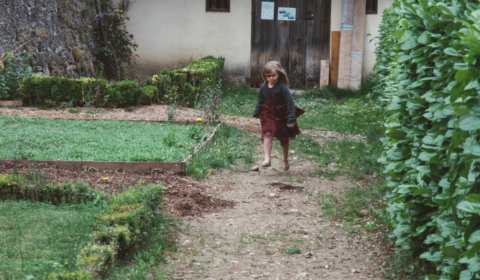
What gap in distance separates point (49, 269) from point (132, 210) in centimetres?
95

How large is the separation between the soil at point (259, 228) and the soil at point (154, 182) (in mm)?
10

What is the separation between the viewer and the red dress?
6699 mm

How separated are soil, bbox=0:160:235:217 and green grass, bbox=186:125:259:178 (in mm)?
368

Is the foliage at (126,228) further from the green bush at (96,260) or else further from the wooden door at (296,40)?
the wooden door at (296,40)

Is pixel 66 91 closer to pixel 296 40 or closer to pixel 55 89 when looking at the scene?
pixel 55 89

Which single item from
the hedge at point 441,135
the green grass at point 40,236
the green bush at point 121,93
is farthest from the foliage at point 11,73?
the hedge at point 441,135

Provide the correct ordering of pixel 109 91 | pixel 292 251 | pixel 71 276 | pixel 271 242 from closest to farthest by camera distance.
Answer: pixel 71 276
pixel 292 251
pixel 271 242
pixel 109 91

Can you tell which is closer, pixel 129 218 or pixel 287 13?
pixel 129 218

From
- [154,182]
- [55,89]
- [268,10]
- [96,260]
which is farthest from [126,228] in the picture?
[268,10]

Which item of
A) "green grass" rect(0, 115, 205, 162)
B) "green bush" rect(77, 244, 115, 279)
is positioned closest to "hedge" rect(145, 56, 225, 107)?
"green grass" rect(0, 115, 205, 162)

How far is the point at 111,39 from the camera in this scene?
46.1 ft

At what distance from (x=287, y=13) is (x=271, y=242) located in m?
11.9

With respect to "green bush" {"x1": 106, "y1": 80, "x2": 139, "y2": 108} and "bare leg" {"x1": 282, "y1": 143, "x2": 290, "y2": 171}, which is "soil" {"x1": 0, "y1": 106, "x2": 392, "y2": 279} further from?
"green bush" {"x1": 106, "y1": 80, "x2": 139, "y2": 108}

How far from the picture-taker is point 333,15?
49.6ft
